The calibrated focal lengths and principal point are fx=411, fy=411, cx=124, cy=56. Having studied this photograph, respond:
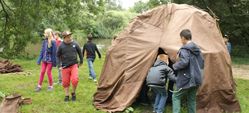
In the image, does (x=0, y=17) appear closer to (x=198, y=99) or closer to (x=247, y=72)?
(x=198, y=99)

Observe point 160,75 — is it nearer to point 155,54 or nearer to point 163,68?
point 163,68

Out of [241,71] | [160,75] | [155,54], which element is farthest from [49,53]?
[241,71]

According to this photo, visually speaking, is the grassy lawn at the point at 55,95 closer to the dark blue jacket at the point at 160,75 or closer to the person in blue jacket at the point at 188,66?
the dark blue jacket at the point at 160,75

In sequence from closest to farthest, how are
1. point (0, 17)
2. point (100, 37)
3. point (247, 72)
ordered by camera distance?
point (0, 17) < point (247, 72) < point (100, 37)

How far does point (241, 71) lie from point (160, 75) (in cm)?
1071

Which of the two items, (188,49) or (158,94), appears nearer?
(188,49)

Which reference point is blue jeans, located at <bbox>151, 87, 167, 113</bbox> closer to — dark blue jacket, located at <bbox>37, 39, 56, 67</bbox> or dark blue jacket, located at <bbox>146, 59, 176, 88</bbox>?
dark blue jacket, located at <bbox>146, 59, 176, 88</bbox>

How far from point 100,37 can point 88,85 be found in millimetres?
38937

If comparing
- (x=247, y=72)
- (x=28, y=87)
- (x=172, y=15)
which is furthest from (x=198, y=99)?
(x=247, y=72)

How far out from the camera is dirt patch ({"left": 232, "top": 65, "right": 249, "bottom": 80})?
1642cm

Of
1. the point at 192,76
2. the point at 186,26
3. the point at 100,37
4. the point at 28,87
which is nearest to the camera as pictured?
the point at 192,76

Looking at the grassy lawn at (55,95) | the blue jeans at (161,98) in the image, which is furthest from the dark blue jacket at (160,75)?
the grassy lawn at (55,95)

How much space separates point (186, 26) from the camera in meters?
9.47

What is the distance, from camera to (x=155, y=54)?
9055mm
